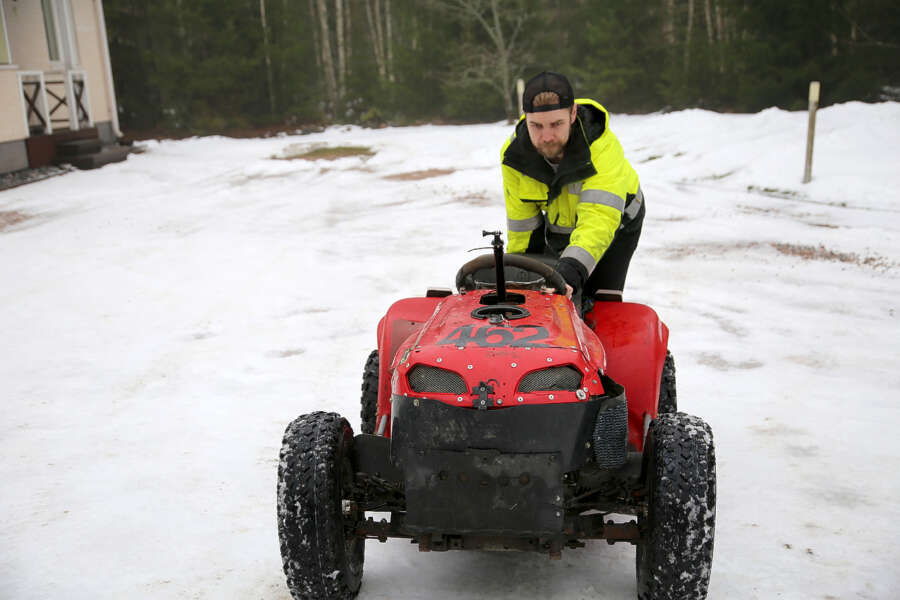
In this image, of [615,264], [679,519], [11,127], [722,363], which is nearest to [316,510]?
[679,519]

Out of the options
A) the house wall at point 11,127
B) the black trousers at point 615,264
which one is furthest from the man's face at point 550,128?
the house wall at point 11,127

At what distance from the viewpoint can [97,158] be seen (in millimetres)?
19719

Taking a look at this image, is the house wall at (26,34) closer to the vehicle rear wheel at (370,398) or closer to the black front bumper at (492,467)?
the vehicle rear wheel at (370,398)

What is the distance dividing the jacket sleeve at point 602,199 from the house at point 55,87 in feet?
52.9

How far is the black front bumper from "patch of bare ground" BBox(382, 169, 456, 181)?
14705 millimetres

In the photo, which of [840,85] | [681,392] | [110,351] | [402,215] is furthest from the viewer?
[840,85]

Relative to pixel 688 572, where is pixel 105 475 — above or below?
below

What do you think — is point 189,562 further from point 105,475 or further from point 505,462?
point 505,462

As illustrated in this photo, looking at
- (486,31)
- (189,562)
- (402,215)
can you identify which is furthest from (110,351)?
(486,31)

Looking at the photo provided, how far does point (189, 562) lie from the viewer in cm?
387

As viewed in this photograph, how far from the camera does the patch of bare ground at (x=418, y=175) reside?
17.7 meters

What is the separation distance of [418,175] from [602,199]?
1398 centimetres

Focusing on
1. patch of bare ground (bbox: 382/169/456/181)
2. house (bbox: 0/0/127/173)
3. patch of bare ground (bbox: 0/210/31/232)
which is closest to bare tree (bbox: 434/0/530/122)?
house (bbox: 0/0/127/173)

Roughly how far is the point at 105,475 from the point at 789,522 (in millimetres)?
3444
